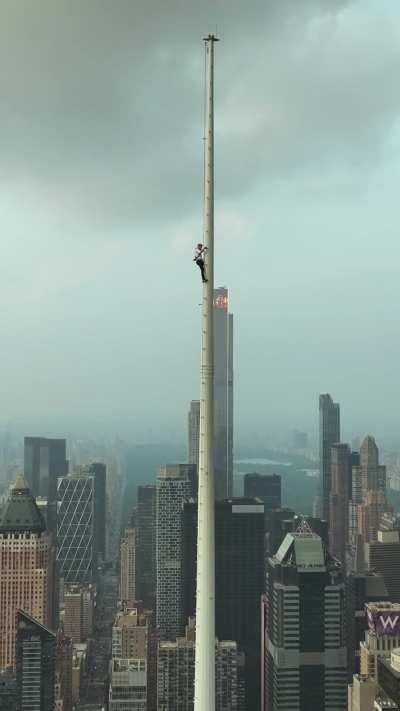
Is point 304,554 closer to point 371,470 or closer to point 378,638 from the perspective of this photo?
point 378,638

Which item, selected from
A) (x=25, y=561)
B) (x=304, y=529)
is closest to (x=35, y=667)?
(x=25, y=561)

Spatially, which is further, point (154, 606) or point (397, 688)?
point (154, 606)

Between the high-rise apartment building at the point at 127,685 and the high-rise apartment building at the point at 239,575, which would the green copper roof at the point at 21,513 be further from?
the high-rise apartment building at the point at 127,685

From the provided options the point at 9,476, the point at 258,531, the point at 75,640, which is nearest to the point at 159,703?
the point at 75,640

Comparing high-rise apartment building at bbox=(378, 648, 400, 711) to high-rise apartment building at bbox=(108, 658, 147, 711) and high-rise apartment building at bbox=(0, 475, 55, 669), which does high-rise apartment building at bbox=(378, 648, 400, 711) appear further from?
high-rise apartment building at bbox=(0, 475, 55, 669)

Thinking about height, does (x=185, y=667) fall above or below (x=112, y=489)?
below

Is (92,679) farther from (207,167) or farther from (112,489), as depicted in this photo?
(207,167)
